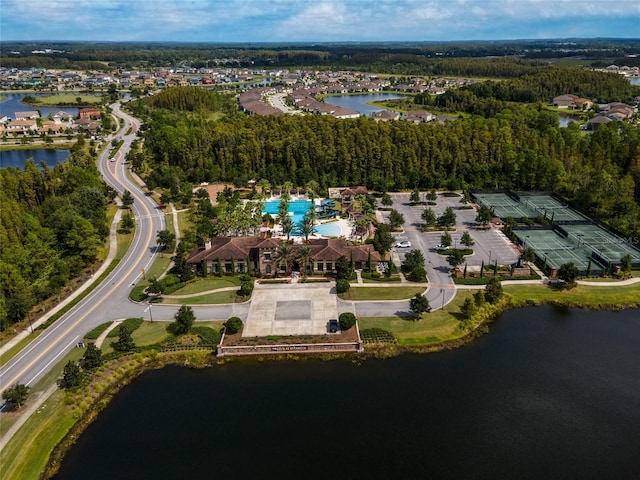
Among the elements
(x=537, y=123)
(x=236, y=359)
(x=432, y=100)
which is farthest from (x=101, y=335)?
(x=432, y=100)

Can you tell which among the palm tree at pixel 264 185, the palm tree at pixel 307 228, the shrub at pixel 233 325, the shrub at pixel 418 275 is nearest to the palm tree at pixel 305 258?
the palm tree at pixel 307 228

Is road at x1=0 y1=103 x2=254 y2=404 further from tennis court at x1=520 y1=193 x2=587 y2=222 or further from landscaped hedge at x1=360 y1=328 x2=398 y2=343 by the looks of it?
tennis court at x1=520 y1=193 x2=587 y2=222

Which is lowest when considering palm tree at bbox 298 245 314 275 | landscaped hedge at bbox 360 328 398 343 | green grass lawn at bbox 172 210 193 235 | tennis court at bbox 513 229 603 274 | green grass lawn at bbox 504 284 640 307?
green grass lawn at bbox 504 284 640 307

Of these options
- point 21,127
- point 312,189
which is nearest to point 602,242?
point 312,189

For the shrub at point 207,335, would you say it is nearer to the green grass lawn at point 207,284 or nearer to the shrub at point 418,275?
the green grass lawn at point 207,284

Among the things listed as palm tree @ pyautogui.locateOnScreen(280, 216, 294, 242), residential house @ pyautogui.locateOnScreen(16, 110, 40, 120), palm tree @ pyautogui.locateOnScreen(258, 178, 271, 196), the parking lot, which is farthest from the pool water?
residential house @ pyautogui.locateOnScreen(16, 110, 40, 120)

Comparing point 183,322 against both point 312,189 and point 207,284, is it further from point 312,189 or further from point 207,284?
point 312,189

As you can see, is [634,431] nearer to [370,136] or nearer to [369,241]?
[369,241]
